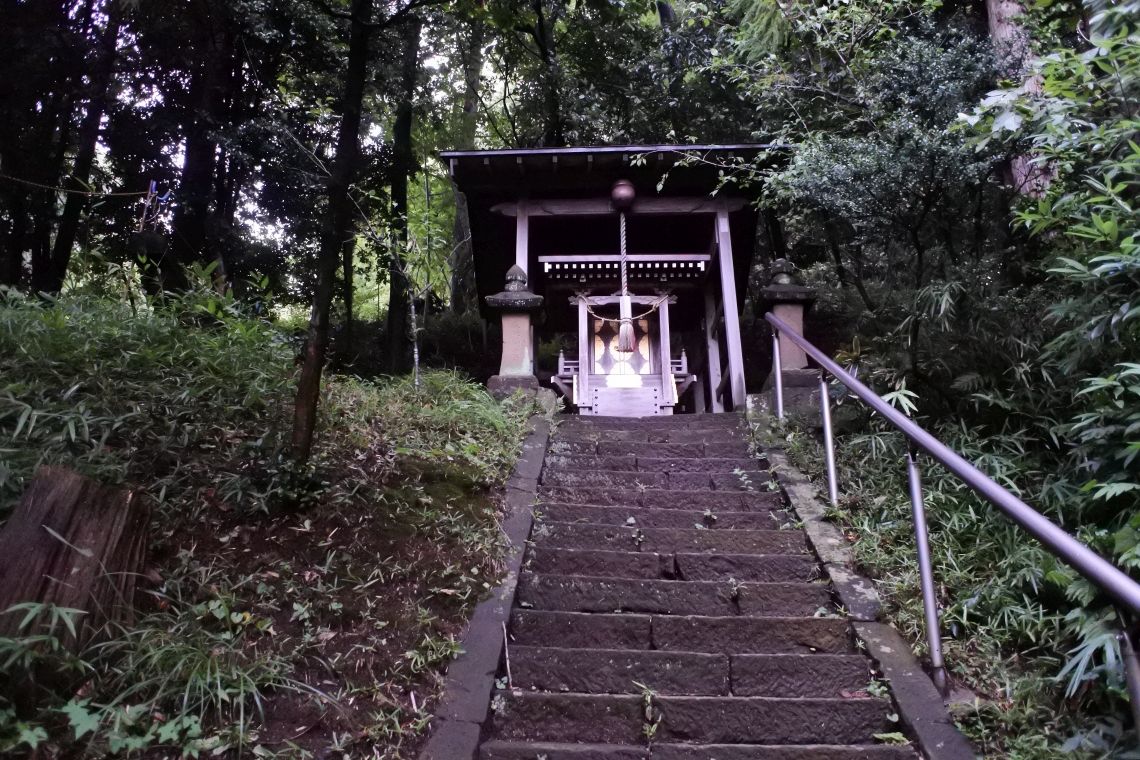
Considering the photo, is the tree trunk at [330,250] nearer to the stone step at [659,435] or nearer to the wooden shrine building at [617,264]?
the stone step at [659,435]

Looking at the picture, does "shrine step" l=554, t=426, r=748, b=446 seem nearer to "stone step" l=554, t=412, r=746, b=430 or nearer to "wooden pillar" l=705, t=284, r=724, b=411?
"stone step" l=554, t=412, r=746, b=430

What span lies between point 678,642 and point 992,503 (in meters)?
1.45

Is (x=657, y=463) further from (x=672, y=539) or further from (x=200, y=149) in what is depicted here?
(x=200, y=149)

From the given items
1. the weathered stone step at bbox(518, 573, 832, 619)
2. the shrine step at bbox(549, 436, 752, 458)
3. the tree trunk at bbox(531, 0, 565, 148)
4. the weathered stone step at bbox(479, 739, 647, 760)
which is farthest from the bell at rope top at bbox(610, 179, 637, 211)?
the weathered stone step at bbox(479, 739, 647, 760)

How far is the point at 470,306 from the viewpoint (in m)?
13.9

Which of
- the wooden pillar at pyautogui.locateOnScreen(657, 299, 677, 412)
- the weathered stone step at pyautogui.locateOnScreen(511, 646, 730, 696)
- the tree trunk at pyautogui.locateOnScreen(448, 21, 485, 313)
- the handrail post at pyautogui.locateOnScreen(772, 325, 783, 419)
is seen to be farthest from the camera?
the tree trunk at pyautogui.locateOnScreen(448, 21, 485, 313)

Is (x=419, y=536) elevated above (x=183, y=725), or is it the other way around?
(x=419, y=536)

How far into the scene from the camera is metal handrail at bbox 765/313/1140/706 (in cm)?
150

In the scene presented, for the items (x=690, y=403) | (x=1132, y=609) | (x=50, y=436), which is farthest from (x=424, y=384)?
(x=690, y=403)

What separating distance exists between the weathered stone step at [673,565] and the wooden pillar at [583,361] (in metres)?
5.20

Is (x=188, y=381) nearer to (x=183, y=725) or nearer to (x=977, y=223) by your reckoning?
(x=183, y=725)

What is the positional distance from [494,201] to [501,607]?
6.20 meters

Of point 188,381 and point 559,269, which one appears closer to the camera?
point 188,381

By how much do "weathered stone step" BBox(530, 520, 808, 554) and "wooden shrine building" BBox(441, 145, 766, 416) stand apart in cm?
252
